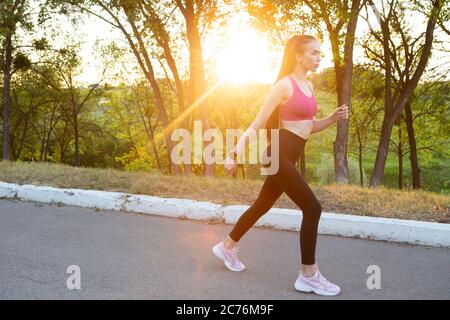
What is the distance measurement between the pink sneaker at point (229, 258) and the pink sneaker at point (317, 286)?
61cm

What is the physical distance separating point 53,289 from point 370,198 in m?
4.35

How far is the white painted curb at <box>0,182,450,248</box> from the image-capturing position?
195 inches

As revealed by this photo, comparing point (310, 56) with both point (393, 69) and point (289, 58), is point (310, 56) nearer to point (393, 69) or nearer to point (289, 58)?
point (289, 58)

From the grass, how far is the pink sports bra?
256 cm

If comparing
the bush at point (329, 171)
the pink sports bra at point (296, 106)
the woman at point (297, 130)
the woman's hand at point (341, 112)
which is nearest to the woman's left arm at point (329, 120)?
the woman's hand at point (341, 112)

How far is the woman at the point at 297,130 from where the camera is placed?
3510 millimetres

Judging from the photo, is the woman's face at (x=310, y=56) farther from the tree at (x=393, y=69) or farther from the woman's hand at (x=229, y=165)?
the tree at (x=393, y=69)

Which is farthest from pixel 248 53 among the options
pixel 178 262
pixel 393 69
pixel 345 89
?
pixel 178 262

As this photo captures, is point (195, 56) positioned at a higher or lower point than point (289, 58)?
higher

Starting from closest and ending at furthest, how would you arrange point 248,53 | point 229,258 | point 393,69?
point 229,258 → point 248,53 → point 393,69

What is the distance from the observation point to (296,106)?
3.58 metres

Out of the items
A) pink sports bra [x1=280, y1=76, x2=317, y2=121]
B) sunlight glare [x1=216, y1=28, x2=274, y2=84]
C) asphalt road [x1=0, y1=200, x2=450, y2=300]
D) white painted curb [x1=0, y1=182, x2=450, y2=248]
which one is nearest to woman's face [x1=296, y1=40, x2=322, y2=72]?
pink sports bra [x1=280, y1=76, x2=317, y2=121]

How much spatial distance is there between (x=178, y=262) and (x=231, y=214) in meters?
1.69

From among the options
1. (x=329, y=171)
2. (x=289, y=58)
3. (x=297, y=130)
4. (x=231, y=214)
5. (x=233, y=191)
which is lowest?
(x=329, y=171)
